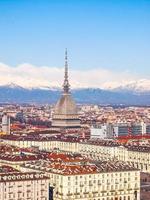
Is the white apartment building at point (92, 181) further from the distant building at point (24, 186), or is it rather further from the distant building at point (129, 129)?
the distant building at point (129, 129)

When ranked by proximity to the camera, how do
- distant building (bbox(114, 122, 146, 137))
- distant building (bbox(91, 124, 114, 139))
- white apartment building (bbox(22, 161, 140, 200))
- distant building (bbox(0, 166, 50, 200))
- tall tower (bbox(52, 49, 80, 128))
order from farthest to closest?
tall tower (bbox(52, 49, 80, 128))
distant building (bbox(114, 122, 146, 137))
distant building (bbox(91, 124, 114, 139))
white apartment building (bbox(22, 161, 140, 200))
distant building (bbox(0, 166, 50, 200))

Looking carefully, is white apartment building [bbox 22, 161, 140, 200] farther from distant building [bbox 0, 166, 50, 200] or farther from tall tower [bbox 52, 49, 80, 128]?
tall tower [bbox 52, 49, 80, 128]

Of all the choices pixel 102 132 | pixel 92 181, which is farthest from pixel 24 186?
pixel 102 132

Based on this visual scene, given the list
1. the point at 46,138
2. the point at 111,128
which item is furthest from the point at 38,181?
the point at 111,128

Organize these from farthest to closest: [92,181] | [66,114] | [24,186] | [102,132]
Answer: [66,114] → [102,132] → [92,181] → [24,186]

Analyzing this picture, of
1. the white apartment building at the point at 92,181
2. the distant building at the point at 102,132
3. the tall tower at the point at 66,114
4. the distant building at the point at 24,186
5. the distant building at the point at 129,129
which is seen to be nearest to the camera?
the distant building at the point at 24,186

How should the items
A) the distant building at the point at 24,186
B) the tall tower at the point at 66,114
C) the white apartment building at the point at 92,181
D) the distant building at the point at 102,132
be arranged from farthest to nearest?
the tall tower at the point at 66,114, the distant building at the point at 102,132, the white apartment building at the point at 92,181, the distant building at the point at 24,186

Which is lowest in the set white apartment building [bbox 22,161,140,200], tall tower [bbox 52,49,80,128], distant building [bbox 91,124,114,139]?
white apartment building [bbox 22,161,140,200]

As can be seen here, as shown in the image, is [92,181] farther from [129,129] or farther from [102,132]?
[129,129]

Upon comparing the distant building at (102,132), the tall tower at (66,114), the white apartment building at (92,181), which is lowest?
the white apartment building at (92,181)

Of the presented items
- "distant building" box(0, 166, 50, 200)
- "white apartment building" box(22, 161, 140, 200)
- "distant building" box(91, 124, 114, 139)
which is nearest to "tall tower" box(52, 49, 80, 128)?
"distant building" box(91, 124, 114, 139)

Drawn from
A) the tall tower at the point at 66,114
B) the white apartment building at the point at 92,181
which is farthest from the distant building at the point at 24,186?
the tall tower at the point at 66,114
